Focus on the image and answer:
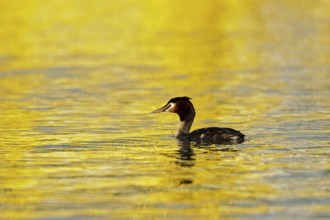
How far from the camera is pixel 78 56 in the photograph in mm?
36406

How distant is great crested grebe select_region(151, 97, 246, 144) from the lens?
18.0 metres

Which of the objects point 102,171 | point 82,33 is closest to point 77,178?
point 102,171

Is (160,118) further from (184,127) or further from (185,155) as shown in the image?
(185,155)

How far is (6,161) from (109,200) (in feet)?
11.4

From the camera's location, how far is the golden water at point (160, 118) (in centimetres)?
1359

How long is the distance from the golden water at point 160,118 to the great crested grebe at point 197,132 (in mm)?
243

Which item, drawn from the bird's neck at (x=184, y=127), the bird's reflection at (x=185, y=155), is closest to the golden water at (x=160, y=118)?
the bird's reflection at (x=185, y=155)

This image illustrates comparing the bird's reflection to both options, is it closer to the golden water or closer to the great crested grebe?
the golden water

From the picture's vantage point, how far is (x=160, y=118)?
22422mm

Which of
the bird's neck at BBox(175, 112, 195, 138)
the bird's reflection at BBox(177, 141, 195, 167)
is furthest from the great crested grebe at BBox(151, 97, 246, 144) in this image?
the bird's reflection at BBox(177, 141, 195, 167)

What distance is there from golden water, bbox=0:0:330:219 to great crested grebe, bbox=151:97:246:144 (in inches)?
9.6

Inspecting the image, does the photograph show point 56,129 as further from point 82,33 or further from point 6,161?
point 82,33

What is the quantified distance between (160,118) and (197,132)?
148 inches

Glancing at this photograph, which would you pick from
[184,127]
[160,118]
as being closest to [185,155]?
[184,127]
